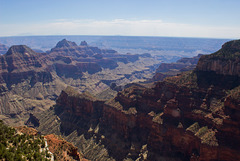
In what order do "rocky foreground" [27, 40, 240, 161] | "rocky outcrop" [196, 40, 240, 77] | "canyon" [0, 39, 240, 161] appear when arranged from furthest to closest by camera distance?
"rocky outcrop" [196, 40, 240, 77]
"canyon" [0, 39, 240, 161]
"rocky foreground" [27, 40, 240, 161]

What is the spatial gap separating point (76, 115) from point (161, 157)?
65.3 m

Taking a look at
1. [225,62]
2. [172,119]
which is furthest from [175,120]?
[225,62]

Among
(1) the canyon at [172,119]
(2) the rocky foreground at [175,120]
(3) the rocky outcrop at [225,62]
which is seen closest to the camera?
(2) the rocky foreground at [175,120]

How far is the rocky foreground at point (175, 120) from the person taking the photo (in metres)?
62.7

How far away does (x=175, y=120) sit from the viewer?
78125 mm

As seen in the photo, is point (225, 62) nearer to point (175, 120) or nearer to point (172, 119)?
point (175, 120)

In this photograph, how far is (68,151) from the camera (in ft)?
177

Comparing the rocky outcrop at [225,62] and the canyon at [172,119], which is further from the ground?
the rocky outcrop at [225,62]

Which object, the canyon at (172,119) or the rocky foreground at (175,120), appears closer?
the rocky foreground at (175,120)

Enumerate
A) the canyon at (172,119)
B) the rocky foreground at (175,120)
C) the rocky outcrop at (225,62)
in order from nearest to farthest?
1. the rocky foreground at (175,120)
2. the canyon at (172,119)
3. the rocky outcrop at (225,62)

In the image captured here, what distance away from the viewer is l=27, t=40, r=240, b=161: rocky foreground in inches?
2468

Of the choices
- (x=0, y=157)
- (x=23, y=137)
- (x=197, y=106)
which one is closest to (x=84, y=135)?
(x=197, y=106)

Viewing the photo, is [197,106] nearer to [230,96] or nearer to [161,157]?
[230,96]

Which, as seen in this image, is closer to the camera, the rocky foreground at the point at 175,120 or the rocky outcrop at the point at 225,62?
the rocky foreground at the point at 175,120
